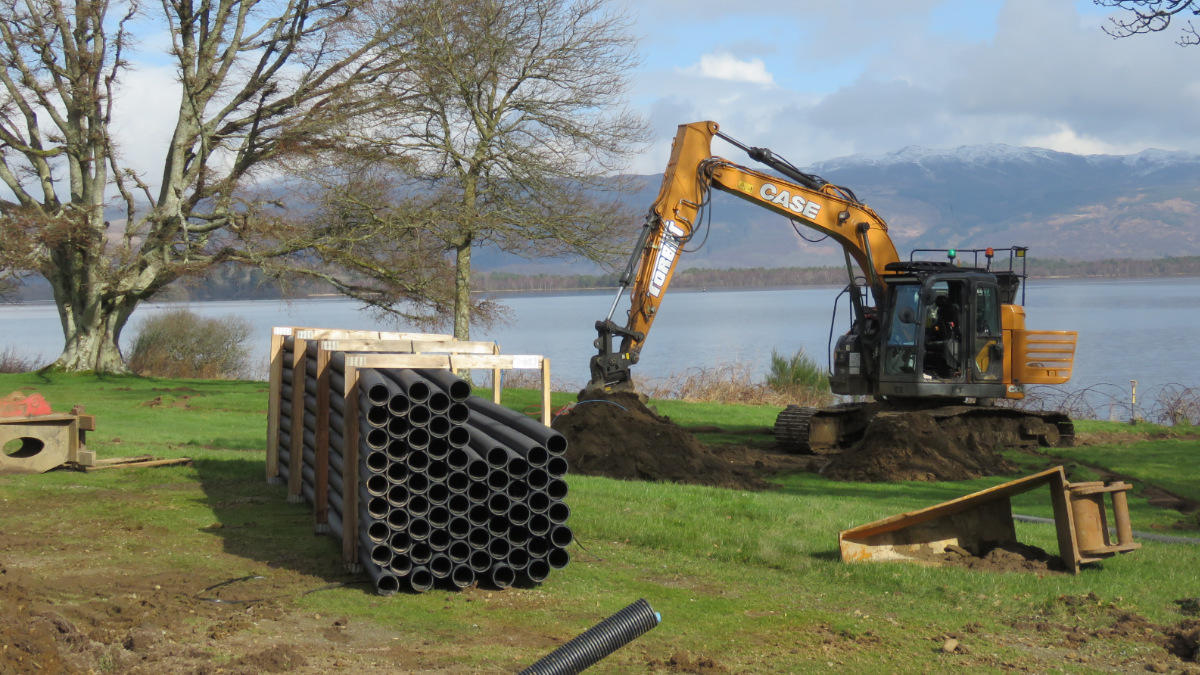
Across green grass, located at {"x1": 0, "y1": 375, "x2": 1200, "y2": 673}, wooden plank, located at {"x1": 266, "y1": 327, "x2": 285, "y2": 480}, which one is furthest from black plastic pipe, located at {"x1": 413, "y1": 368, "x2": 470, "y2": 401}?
wooden plank, located at {"x1": 266, "y1": 327, "x2": 285, "y2": 480}

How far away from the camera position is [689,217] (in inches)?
694

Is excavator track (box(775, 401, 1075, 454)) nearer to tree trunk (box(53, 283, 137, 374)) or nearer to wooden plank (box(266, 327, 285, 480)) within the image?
wooden plank (box(266, 327, 285, 480))

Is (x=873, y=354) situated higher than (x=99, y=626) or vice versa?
(x=873, y=354)

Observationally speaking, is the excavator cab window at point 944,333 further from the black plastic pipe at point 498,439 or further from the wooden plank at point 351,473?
the wooden plank at point 351,473

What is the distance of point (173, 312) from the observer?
35375 millimetres

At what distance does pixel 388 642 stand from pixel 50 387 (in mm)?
20997

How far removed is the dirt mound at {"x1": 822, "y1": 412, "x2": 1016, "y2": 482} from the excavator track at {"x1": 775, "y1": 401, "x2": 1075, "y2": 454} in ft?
4.57

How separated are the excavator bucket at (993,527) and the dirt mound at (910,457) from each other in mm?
5749

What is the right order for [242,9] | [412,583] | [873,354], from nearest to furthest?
[412,583], [873,354], [242,9]

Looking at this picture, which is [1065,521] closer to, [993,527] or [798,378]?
[993,527]

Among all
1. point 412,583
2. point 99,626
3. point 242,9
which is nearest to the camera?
point 99,626

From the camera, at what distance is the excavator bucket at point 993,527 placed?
8.61 meters

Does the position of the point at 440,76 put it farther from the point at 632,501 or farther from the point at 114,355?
the point at 632,501

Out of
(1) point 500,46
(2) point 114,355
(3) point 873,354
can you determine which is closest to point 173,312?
(2) point 114,355
